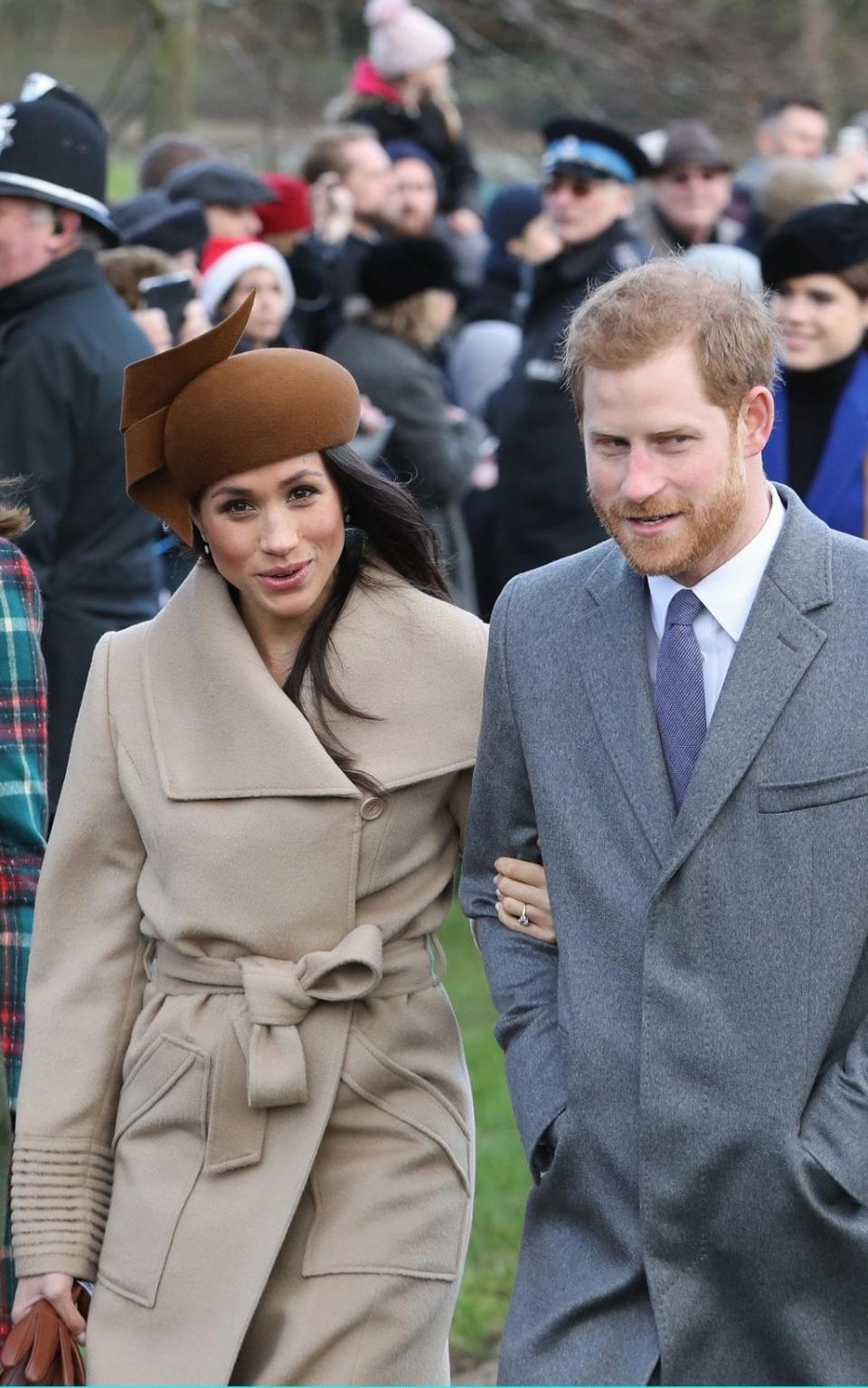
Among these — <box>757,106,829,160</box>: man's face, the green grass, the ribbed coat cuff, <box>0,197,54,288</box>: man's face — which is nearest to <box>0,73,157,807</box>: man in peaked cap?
<box>0,197,54,288</box>: man's face

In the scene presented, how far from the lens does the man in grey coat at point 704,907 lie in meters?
3.04

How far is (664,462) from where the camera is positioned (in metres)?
3.06

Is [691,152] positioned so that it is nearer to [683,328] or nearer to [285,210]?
[285,210]

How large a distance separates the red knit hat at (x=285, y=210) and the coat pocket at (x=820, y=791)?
21.6ft

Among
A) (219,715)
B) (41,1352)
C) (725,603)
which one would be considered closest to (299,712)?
(219,715)

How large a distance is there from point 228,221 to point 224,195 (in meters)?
0.12

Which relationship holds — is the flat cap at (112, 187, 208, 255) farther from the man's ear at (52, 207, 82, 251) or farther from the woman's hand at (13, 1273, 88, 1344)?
the woman's hand at (13, 1273, 88, 1344)

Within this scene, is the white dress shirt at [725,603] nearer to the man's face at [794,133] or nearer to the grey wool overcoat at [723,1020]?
the grey wool overcoat at [723,1020]

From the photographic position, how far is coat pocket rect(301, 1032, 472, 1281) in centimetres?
366

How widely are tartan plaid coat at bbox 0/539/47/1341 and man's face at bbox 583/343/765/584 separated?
136 cm

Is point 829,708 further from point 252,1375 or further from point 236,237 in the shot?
point 236,237

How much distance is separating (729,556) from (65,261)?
355 cm

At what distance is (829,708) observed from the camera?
3.07m

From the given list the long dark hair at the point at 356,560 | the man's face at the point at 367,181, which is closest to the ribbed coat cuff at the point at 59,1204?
the long dark hair at the point at 356,560
